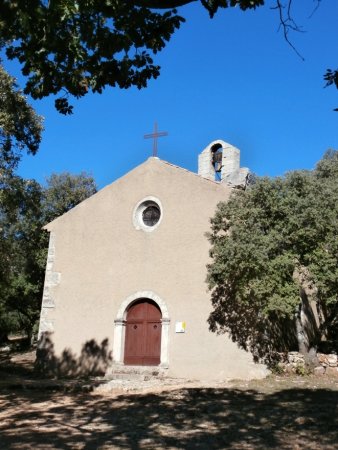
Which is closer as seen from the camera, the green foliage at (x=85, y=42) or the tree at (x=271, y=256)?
the green foliage at (x=85, y=42)

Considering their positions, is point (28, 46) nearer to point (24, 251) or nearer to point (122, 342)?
point (122, 342)

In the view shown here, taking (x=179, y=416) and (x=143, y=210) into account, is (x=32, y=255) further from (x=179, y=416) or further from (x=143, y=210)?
(x=179, y=416)

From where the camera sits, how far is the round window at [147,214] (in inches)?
644

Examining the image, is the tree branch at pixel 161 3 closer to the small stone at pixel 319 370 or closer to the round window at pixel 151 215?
the small stone at pixel 319 370

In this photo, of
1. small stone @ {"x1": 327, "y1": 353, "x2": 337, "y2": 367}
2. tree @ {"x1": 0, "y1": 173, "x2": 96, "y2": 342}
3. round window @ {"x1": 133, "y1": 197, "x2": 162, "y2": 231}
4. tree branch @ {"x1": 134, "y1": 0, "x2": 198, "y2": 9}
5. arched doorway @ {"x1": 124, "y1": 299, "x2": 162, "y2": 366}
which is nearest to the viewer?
tree branch @ {"x1": 134, "y1": 0, "x2": 198, "y2": 9}

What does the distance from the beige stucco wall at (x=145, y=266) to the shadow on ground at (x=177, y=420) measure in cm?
273

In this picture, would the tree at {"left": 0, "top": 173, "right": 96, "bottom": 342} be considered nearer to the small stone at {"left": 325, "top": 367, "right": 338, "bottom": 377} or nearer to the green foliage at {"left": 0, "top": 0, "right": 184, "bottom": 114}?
the small stone at {"left": 325, "top": 367, "right": 338, "bottom": 377}

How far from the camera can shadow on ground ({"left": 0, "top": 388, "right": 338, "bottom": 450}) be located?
695 centimetres

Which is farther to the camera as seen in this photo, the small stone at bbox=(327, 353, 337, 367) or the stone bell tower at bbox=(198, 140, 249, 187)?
the stone bell tower at bbox=(198, 140, 249, 187)

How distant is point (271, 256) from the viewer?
13.0m

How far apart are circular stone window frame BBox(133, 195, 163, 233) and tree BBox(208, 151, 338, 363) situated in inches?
101

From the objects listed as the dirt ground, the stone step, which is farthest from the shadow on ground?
the stone step

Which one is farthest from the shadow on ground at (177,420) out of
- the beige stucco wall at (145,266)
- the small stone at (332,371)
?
the beige stucco wall at (145,266)

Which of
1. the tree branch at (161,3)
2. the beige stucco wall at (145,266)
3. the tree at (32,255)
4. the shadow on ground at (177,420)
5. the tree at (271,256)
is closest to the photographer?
the tree branch at (161,3)
